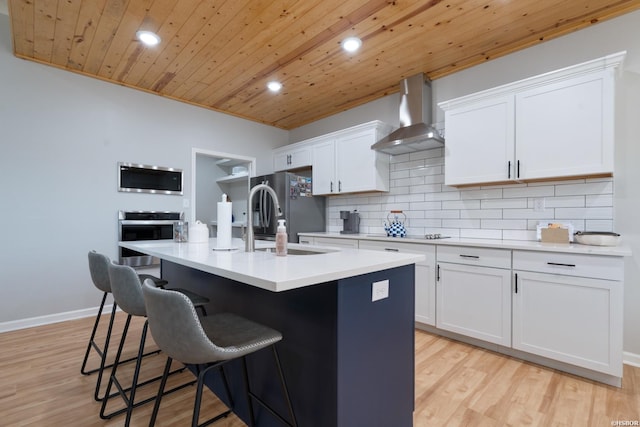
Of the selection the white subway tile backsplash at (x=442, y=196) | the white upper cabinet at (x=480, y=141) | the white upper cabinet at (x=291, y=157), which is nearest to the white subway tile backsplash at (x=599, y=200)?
the white upper cabinet at (x=480, y=141)

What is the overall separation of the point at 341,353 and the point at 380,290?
0.33 metres

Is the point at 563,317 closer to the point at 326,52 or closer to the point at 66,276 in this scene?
the point at 326,52

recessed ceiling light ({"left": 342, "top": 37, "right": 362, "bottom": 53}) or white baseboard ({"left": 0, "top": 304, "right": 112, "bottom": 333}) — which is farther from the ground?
recessed ceiling light ({"left": 342, "top": 37, "right": 362, "bottom": 53})

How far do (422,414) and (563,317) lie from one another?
49.4 inches

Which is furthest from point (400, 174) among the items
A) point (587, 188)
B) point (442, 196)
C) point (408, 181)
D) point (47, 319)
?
point (47, 319)

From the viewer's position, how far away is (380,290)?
54.3 inches

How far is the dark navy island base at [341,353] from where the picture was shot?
1.22 m

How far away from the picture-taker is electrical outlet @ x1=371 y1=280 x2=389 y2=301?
4.42ft

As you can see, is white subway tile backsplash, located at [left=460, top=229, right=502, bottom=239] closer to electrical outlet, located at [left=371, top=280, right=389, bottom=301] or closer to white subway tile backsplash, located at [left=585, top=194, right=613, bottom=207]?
white subway tile backsplash, located at [left=585, top=194, right=613, bottom=207]

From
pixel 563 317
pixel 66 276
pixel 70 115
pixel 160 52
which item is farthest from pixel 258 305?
pixel 70 115

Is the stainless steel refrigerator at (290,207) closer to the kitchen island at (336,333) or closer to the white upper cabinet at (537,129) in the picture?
the white upper cabinet at (537,129)

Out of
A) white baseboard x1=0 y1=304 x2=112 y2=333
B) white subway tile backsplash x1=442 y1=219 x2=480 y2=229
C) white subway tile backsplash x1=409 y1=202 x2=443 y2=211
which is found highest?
white subway tile backsplash x1=409 y1=202 x2=443 y2=211

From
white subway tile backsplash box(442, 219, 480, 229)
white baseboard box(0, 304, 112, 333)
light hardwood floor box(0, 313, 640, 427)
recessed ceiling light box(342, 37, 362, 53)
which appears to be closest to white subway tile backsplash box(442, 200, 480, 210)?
white subway tile backsplash box(442, 219, 480, 229)

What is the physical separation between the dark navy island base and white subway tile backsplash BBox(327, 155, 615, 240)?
6.19ft
